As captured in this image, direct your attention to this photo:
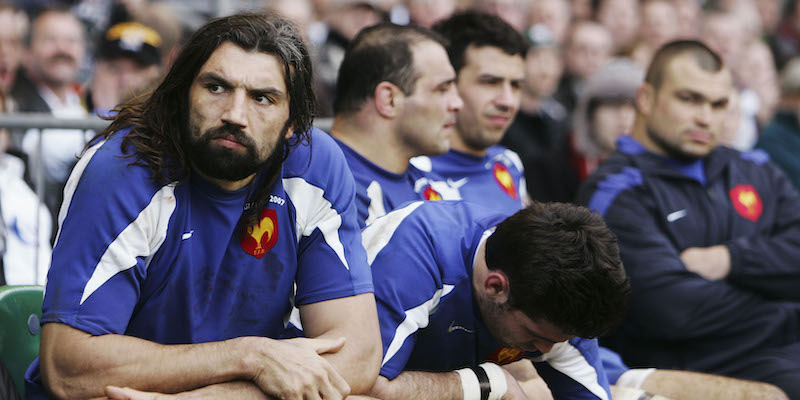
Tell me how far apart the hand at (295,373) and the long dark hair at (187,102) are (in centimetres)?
47

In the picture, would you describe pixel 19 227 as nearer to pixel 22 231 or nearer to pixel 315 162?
pixel 22 231

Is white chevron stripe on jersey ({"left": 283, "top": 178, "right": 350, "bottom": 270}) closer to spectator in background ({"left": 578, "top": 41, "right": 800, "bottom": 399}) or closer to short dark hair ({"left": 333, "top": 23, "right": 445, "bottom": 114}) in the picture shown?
short dark hair ({"left": 333, "top": 23, "right": 445, "bottom": 114})

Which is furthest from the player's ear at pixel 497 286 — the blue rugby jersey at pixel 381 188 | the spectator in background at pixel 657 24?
the spectator in background at pixel 657 24

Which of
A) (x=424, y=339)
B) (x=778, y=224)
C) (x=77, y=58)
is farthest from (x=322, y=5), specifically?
(x=424, y=339)

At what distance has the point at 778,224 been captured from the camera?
5.12m

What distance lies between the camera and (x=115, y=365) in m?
2.73

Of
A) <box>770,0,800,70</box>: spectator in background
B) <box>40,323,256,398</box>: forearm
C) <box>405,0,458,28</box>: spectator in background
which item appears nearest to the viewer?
<box>40,323,256,398</box>: forearm

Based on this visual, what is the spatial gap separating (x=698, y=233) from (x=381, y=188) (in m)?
1.77

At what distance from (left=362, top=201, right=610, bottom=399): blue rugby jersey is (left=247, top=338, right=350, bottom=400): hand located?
348 mm

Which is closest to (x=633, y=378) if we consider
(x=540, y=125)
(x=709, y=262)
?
(x=709, y=262)

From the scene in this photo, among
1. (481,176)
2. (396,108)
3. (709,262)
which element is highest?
(396,108)

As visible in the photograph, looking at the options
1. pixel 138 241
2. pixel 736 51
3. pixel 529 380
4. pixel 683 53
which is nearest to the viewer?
pixel 138 241

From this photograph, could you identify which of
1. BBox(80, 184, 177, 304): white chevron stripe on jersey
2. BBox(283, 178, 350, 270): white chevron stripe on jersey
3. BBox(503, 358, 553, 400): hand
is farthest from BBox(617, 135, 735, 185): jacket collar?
BBox(80, 184, 177, 304): white chevron stripe on jersey

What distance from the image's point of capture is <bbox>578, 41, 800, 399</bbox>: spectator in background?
15.1 feet
